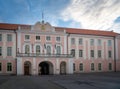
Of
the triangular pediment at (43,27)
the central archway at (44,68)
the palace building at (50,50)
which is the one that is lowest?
the central archway at (44,68)

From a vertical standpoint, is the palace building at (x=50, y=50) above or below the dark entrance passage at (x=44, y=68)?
above

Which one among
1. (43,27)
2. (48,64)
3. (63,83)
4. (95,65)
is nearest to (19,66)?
(48,64)

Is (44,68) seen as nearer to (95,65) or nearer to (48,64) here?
(48,64)

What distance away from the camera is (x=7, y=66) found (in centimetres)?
4212

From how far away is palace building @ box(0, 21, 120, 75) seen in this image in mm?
42125

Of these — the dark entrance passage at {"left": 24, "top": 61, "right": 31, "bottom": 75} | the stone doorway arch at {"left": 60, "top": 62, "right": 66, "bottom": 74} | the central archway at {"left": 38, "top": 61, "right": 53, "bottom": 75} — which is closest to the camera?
the dark entrance passage at {"left": 24, "top": 61, "right": 31, "bottom": 75}

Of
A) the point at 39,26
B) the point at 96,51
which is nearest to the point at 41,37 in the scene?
the point at 39,26

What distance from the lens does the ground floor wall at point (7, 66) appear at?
41750 mm

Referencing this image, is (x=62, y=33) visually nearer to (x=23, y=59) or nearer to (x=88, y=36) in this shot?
(x=88, y=36)

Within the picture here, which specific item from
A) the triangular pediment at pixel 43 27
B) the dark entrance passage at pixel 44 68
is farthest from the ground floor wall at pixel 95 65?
the triangular pediment at pixel 43 27

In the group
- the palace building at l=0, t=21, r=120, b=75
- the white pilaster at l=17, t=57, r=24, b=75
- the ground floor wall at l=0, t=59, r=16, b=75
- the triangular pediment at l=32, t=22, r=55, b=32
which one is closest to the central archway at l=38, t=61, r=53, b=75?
the palace building at l=0, t=21, r=120, b=75

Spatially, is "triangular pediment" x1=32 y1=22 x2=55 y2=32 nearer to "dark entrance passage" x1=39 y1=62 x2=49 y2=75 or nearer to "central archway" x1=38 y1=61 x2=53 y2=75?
"central archway" x1=38 y1=61 x2=53 y2=75

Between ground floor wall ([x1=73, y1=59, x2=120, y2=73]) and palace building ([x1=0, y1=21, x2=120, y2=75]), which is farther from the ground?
palace building ([x1=0, y1=21, x2=120, y2=75])

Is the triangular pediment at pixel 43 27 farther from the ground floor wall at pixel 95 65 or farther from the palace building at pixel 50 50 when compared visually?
the ground floor wall at pixel 95 65
